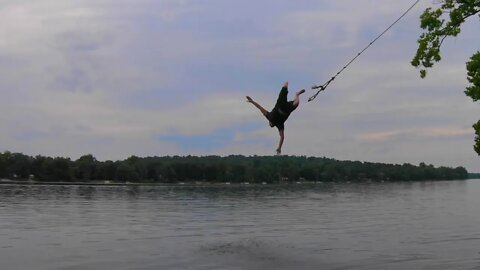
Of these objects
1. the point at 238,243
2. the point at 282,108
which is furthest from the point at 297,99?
the point at 238,243

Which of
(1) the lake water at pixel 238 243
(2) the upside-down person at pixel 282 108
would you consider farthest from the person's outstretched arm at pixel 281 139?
(1) the lake water at pixel 238 243

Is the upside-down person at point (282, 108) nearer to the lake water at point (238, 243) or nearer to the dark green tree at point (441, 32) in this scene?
the dark green tree at point (441, 32)

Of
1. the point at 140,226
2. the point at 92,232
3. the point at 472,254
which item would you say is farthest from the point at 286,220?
the point at 472,254

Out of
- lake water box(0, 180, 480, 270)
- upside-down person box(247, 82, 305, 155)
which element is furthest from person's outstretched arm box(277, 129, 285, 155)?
lake water box(0, 180, 480, 270)

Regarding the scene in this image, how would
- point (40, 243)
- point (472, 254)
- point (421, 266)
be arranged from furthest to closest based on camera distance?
point (40, 243) → point (472, 254) → point (421, 266)

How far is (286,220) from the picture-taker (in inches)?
2662

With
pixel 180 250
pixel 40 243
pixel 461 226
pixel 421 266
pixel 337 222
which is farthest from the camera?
pixel 337 222

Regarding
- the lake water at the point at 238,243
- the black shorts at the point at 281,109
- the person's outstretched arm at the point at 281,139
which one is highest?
the black shorts at the point at 281,109

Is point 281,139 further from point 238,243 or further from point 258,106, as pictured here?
point 238,243

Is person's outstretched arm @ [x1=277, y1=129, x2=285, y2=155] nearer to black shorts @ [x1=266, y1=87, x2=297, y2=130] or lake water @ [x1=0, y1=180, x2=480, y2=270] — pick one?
black shorts @ [x1=266, y1=87, x2=297, y2=130]

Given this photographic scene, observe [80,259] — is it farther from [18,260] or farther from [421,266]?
[421,266]

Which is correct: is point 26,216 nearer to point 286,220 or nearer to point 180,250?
point 286,220

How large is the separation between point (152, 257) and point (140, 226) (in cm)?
2338

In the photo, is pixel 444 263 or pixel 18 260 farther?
pixel 18 260
